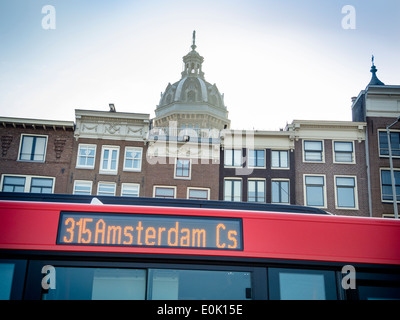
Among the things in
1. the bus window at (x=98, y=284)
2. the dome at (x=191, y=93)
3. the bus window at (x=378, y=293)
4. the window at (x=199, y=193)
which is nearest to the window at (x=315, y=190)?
the window at (x=199, y=193)

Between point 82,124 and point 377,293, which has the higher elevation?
point 82,124

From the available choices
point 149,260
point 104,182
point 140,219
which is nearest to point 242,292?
point 149,260

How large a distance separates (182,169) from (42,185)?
32.8 ft

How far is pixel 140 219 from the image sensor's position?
3.94m

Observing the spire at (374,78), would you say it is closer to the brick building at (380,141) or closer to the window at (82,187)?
the brick building at (380,141)

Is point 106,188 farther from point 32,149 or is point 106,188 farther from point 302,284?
point 302,284

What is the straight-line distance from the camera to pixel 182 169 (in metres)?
27.9

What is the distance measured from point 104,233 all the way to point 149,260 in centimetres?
54

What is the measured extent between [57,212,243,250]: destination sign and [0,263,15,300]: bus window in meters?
0.50

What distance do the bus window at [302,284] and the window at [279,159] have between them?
79.9ft

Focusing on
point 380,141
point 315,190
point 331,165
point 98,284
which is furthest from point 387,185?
point 98,284

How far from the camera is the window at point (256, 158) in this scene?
1102 inches
